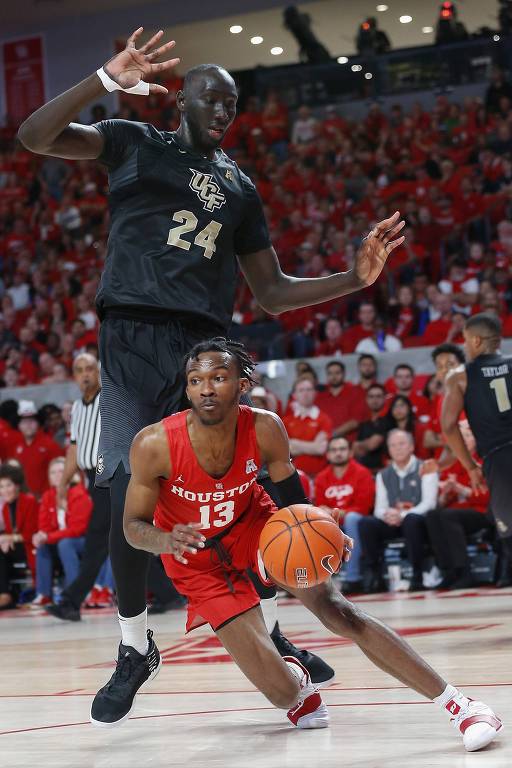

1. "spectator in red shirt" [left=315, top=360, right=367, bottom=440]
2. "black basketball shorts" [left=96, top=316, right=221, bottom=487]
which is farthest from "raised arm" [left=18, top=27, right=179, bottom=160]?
"spectator in red shirt" [left=315, top=360, right=367, bottom=440]

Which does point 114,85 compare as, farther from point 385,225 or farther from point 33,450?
point 33,450

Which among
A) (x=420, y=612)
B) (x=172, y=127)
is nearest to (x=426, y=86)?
(x=172, y=127)

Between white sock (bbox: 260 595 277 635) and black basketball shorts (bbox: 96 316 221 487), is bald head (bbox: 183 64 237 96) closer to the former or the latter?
black basketball shorts (bbox: 96 316 221 487)

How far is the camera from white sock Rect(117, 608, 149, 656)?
146 inches

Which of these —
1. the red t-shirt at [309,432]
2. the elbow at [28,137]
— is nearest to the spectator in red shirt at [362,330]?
the red t-shirt at [309,432]

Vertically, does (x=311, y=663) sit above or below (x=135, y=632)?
below

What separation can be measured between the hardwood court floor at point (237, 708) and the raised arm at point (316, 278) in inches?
57.5

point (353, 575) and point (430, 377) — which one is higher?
point (430, 377)

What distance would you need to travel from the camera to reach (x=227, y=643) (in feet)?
11.9

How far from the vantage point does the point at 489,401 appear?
21.1 ft

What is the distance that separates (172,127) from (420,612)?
546 inches

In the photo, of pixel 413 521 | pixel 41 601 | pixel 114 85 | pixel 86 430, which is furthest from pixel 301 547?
pixel 41 601

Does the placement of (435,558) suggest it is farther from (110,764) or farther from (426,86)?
(426,86)

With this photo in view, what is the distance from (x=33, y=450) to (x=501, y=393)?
649 cm
